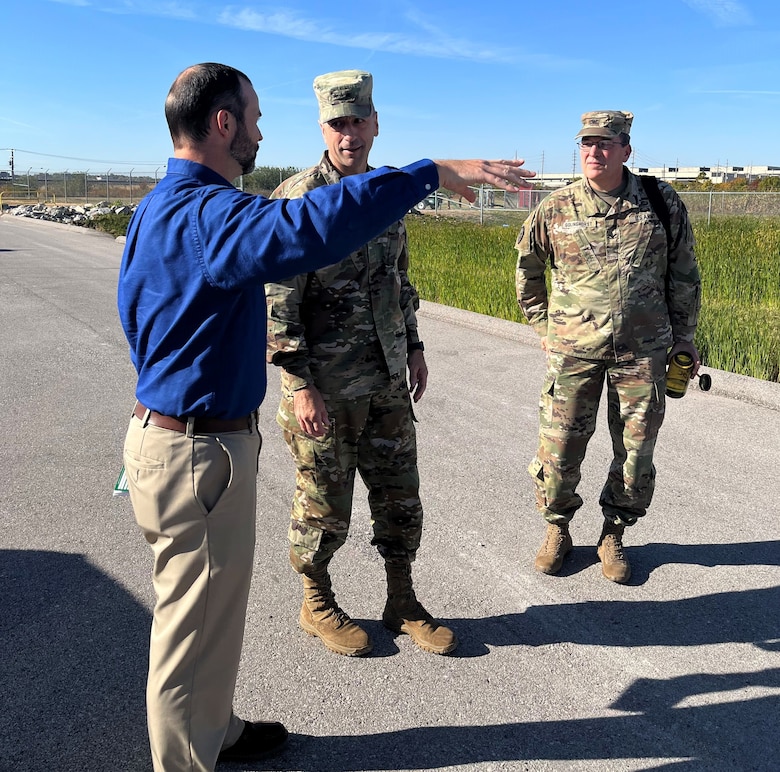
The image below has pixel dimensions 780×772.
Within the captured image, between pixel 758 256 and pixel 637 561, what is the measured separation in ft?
32.4

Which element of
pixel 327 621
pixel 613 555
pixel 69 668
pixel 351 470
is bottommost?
pixel 69 668

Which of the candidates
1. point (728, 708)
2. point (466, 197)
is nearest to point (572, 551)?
point (728, 708)

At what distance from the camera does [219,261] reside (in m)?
1.93

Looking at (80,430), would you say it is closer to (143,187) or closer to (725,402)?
(725,402)

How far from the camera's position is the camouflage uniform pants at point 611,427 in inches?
149

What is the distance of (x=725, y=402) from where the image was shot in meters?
6.56

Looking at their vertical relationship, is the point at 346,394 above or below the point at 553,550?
above

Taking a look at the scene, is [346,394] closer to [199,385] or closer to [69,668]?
[199,385]

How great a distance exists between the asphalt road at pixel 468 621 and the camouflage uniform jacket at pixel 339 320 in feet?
3.70

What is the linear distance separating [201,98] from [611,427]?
263 centimetres

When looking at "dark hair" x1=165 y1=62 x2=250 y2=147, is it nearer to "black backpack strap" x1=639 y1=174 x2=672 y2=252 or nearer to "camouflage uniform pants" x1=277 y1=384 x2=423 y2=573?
"camouflage uniform pants" x1=277 y1=384 x2=423 y2=573

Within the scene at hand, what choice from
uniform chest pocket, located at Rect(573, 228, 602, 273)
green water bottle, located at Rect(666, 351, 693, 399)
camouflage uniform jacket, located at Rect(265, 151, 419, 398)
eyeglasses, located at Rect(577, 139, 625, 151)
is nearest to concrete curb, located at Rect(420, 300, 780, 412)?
green water bottle, located at Rect(666, 351, 693, 399)

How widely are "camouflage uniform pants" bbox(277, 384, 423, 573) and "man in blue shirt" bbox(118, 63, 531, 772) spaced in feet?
2.69

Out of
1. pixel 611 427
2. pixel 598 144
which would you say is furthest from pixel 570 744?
pixel 598 144
